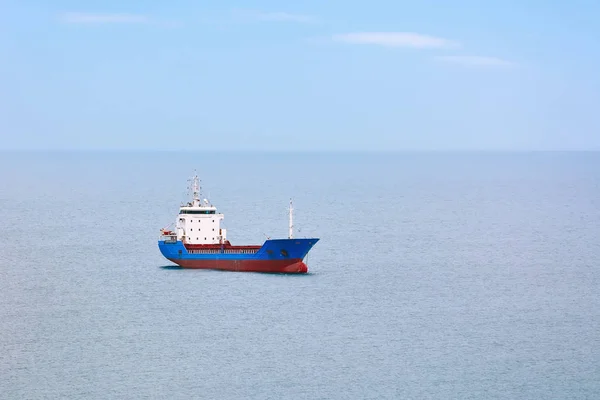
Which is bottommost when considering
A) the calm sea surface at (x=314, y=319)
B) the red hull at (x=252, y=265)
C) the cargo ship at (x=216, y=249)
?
the calm sea surface at (x=314, y=319)

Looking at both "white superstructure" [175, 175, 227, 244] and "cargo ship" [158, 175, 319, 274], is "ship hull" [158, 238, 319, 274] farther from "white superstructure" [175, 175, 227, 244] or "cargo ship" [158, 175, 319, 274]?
"white superstructure" [175, 175, 227, 244]

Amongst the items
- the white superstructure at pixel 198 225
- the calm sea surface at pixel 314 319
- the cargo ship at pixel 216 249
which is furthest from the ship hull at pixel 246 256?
the calm sea surface at pixel 314 319

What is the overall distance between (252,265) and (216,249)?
139 inches

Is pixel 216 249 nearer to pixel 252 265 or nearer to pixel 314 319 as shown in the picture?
pixel 252 265

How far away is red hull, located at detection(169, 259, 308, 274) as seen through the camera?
93.6 metres

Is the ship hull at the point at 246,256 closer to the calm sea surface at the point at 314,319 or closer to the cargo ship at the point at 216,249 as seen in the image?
the cargo ship at the point at 216,249

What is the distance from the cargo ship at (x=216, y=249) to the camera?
9300 cm

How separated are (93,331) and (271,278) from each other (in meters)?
22.7

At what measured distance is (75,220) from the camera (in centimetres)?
14462

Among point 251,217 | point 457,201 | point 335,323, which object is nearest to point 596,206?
point 457,201

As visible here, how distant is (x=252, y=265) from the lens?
94.6 m

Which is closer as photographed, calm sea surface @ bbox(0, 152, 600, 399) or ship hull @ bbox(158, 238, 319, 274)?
calm sea surface @ bbox(0, 152, 600, 399)

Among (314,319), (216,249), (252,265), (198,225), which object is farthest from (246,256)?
(314,319)

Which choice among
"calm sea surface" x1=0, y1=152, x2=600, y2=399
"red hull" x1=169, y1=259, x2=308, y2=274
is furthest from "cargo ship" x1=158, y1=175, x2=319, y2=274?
"calm sea surface" x1=0, y1=152, x2=600, y2=399
